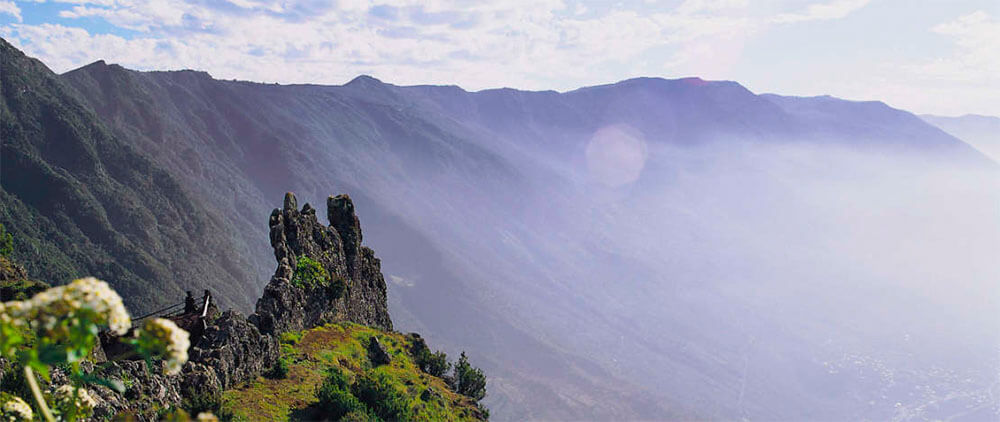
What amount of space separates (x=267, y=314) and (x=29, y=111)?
158 m

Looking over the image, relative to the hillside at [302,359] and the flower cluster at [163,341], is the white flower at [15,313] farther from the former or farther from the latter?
the hillside at [302,359]

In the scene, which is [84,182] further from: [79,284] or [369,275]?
[79,284]

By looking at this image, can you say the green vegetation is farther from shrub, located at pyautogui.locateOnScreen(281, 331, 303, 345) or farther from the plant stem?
the plant stem

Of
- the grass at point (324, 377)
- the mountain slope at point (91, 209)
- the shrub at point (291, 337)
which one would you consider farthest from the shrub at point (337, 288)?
the mountain slope at point (91, 209)

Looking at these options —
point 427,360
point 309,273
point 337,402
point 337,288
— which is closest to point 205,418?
point 337,402

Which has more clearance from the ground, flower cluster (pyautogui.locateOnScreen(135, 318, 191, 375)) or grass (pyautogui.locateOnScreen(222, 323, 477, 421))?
flower cluster (pyautogui.locateOnScreen(135, 318, 191, 375))

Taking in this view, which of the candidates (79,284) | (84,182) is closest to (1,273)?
(79,284)

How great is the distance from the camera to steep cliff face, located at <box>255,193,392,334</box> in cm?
3014

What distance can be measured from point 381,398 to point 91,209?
5348 inches

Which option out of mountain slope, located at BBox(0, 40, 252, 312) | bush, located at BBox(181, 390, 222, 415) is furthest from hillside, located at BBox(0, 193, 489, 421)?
mountain slope, located at BBox(0, 40, 252, 312)

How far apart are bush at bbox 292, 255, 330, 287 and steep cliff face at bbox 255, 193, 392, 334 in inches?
6.8

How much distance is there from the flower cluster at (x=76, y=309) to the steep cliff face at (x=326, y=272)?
1012 inches

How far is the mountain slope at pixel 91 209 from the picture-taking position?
115 metres

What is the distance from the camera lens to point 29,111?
471 ft
